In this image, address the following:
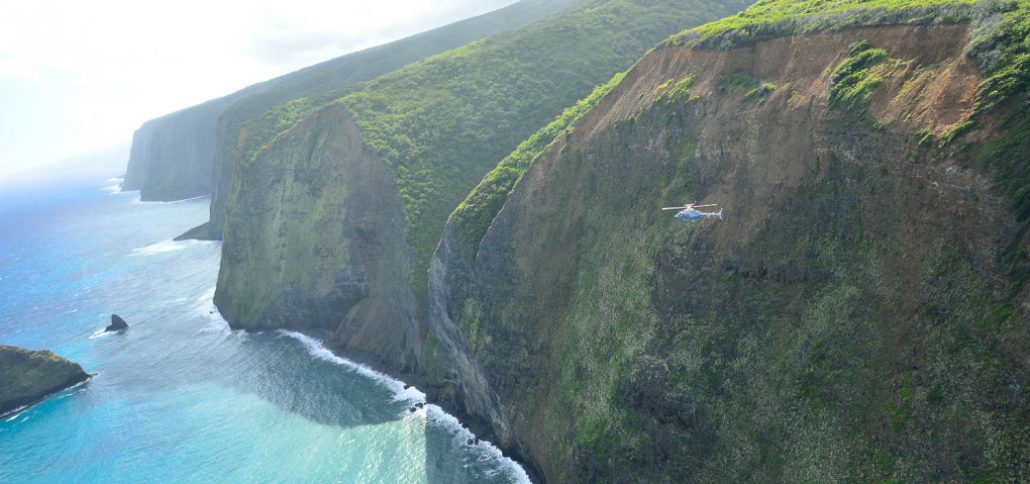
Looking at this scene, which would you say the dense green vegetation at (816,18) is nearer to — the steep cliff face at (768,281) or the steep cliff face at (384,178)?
the steep cliff face at (768,281)

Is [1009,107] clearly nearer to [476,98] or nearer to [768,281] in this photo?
[768,281]

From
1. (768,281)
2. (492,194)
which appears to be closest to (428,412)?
(492,194)

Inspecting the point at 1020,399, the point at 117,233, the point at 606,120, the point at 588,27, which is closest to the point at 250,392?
the point at 606,120

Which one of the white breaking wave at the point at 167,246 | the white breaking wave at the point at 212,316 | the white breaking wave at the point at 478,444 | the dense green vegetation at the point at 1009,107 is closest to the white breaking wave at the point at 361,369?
the white breaking wave at the point at 478,444

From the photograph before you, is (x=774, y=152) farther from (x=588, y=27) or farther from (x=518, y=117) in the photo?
(x=588, y=27)

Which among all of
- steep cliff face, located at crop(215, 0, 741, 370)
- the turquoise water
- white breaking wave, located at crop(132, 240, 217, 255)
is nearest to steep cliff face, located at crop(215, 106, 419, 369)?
steep cliff face, located at crop(215, 0, 741, 370)
